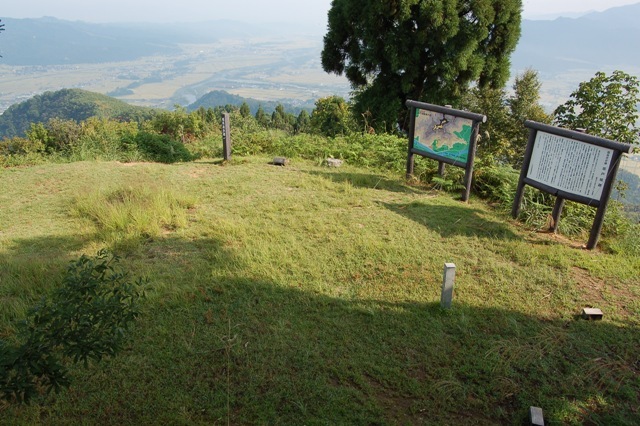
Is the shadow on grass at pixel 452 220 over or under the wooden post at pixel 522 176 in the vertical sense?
under

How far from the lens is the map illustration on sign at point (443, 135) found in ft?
21.5

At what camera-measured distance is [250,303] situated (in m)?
4.05

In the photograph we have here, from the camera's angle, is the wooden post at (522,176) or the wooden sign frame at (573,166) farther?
the wooden post at (522,176)

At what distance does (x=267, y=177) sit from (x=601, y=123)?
25.0 ft

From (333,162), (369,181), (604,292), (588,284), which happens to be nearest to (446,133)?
(369,181)

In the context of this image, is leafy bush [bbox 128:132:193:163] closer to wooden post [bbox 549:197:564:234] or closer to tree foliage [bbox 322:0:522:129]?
tree foliage [bbox 322:0:522:129]

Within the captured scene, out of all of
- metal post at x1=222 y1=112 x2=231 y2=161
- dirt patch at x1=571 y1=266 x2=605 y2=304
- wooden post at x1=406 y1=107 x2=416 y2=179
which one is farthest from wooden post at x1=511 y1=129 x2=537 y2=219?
metal post at x1=222 y1=112 x2=231 y2=161

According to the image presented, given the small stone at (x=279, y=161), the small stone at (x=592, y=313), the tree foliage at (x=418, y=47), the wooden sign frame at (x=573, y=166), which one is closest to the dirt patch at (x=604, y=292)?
the small stone at (x=592, y=313)

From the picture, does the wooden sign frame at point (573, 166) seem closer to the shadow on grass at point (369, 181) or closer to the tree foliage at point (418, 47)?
the shadow on grass at point (369, 181)

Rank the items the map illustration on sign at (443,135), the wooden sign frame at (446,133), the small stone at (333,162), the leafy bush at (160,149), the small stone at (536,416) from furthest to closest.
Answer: the leafy bush at (160,149) < the small stone at (333,162) < the map illustration on sign at (443,135) < the wooden sign frame at (446,133) < the small stone at (536,416)

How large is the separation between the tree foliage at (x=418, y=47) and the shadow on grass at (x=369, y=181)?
15.9 feet

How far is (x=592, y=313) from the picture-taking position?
384 centimetres

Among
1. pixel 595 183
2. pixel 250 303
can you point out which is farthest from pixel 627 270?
pixel 250 303

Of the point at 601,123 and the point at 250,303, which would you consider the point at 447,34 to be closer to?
the point at 601,123
